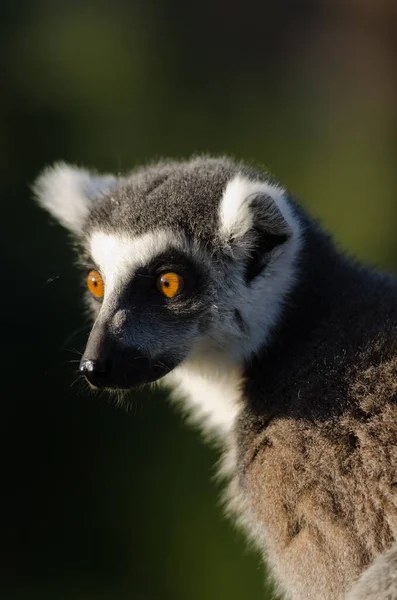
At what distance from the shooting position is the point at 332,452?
229 centimetres

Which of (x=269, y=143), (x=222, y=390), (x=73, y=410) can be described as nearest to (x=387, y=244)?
(x=269, y=143)

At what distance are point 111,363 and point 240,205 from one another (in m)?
0.62

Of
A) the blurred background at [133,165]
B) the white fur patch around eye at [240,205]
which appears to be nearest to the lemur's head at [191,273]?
the white fur patch around eye at [240,205]

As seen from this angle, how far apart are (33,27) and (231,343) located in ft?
22.2

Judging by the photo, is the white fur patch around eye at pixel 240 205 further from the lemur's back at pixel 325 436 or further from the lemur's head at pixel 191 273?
the lemur's back at pixel 325 436

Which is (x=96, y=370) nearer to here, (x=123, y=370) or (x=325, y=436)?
(x=123, y=370)

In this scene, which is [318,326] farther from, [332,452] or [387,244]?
[387,244]

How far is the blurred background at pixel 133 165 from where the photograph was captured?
5949 millimetres

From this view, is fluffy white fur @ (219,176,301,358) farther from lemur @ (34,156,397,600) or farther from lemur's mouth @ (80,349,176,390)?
lemur's mouth @ (80,349,176,390)

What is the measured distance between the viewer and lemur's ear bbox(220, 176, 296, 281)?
8.14 feet

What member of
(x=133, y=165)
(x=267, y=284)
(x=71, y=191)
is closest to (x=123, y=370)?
(x=267, y=284)

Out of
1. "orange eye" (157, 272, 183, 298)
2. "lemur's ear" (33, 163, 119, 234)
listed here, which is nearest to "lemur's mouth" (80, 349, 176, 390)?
"orange eye" (157, 272, 183, 298)

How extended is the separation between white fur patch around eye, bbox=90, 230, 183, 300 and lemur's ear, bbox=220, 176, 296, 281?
18 cm

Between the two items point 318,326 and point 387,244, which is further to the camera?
point 387,244
